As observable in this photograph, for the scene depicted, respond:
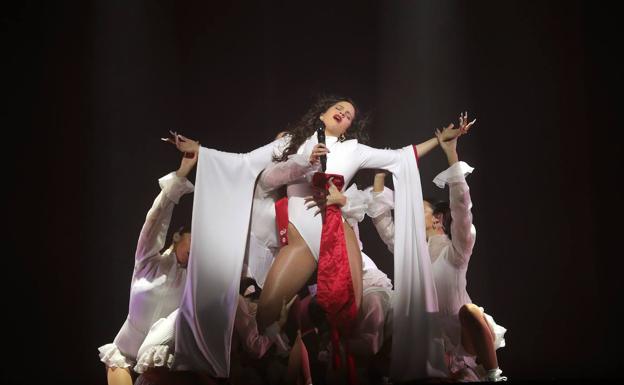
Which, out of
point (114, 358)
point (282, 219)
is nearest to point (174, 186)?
point (282, 219)

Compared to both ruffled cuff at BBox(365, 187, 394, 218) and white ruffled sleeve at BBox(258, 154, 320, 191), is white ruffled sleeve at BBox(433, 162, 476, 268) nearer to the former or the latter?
ruffled cuff at BBox(365, 187, 394, 218)

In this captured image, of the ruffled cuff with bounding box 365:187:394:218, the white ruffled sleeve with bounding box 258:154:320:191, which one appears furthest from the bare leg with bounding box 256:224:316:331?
the ruffled cuff with bounding box 365:187:394:218

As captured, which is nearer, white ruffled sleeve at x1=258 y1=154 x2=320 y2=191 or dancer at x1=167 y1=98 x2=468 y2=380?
dancer at x1=167 y1=98 x2=468 y2=380

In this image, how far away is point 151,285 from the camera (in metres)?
4.47

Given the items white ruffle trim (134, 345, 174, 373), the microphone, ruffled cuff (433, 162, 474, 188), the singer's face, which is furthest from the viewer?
the singer's face

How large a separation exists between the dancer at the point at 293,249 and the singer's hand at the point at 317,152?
0.12 meters

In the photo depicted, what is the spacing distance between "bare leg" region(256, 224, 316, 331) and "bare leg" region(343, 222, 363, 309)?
21 centimetres

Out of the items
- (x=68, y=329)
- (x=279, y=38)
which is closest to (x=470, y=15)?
(x=279, y=38)

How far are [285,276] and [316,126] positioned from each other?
927mm

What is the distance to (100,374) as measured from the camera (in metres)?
4.96

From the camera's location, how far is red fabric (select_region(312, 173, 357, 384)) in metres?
4.20

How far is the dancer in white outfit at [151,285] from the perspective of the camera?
174 inches

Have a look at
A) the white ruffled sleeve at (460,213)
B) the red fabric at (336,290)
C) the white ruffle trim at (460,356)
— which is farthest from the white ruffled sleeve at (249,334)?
the white ruffled sleeve at (460,213)

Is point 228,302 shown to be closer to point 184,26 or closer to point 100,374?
point 100,374
